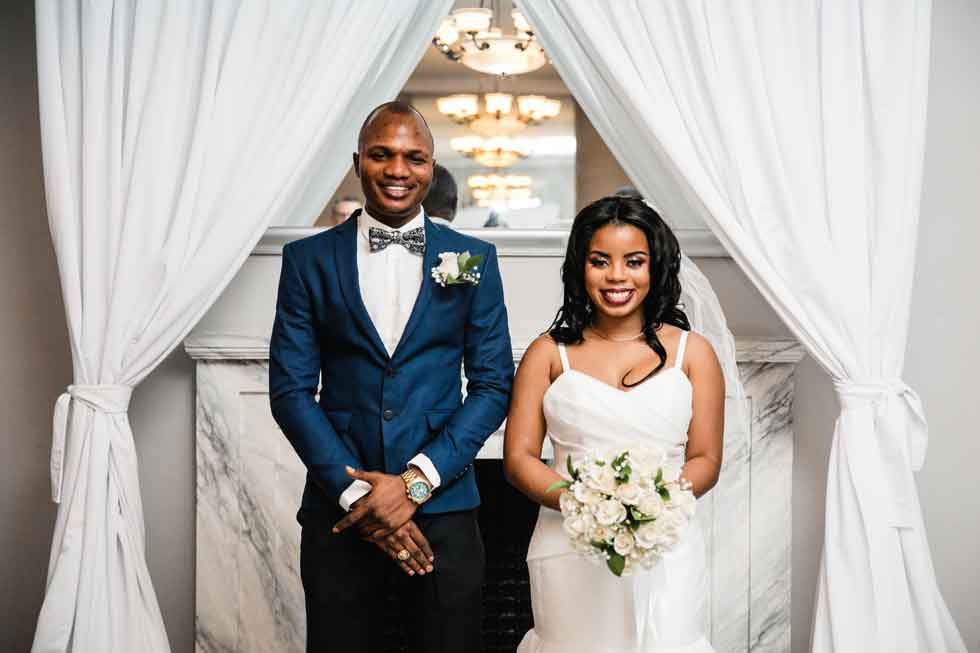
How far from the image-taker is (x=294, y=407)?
227 cm

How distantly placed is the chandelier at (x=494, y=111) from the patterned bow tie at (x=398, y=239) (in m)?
5.42

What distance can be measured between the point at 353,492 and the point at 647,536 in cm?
65

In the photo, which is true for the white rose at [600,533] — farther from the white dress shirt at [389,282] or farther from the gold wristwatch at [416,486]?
the white dress shirt at [389,282]

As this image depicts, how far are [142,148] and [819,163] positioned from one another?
77.1 inches

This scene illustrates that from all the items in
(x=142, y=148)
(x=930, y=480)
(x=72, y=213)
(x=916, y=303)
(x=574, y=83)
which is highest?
(x=574, y=83)

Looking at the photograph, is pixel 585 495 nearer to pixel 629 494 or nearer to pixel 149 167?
pixel 629 494

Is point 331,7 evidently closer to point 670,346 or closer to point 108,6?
point 108,6

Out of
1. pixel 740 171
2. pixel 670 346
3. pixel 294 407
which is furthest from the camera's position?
pixel 740 171

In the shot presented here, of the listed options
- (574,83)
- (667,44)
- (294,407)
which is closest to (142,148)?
(294,407)

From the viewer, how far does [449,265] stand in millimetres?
2295

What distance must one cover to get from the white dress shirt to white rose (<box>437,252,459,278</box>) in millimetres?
76

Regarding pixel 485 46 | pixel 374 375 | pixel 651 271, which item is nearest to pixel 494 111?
pixel 485 46

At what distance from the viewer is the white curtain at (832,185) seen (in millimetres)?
2875

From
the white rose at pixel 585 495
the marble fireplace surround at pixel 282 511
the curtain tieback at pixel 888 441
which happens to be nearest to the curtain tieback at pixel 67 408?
the marble fireplace surround at pixel 282 511
